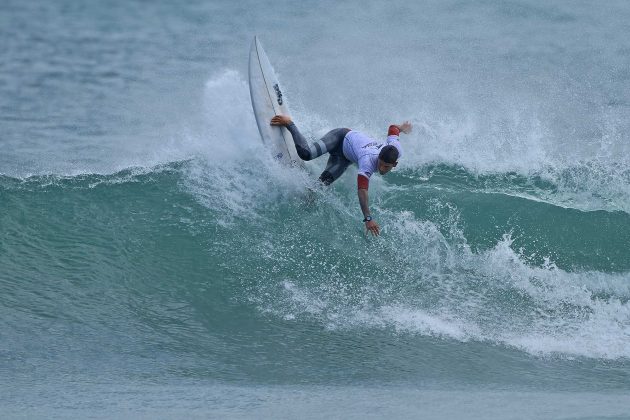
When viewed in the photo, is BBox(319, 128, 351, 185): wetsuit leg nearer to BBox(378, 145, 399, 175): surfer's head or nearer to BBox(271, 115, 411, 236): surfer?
BBox(271, 115, 411, 236): surfer

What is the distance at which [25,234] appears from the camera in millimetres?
9906

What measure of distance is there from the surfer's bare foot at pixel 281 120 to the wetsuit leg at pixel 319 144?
230 mm

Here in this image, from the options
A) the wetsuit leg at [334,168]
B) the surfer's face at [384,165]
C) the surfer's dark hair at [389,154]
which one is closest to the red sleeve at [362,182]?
the surfer's face at [384,165]

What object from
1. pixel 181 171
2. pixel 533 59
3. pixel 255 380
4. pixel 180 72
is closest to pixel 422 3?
pixel 533 59

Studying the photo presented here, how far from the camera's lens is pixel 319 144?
32.3 ft

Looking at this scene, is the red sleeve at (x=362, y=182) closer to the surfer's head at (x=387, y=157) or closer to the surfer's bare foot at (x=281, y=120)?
the surfer's head at (x=387, y=157)

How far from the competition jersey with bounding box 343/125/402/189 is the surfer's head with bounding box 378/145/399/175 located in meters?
0.17

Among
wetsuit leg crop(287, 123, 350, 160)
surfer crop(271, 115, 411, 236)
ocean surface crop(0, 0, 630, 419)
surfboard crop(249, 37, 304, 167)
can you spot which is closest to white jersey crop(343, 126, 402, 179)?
surfer crop(271, 115, 411, 236)

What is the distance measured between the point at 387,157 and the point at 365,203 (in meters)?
0.53

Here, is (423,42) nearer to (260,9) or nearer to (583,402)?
(260,9)

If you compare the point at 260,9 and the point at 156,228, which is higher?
the point at 260,9

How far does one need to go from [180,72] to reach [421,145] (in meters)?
6.60

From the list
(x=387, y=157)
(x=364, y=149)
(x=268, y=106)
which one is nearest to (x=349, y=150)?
(x=364, y=149)

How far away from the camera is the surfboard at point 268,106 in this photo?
1024cm
